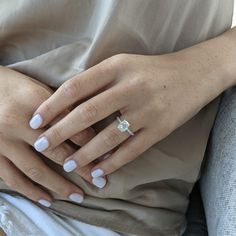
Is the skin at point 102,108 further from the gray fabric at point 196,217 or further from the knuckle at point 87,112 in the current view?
the gray fabric at point 196,217

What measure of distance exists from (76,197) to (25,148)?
0.10 metres

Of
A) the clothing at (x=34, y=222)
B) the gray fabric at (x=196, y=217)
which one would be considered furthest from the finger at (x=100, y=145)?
the gray fabric at (x=196, y=217)

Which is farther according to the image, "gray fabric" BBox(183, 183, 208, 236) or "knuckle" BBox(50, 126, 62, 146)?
"gray fabric" BBox(183, 183, 208, 236)

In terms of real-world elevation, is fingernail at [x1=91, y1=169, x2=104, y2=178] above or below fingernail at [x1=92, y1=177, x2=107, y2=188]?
above

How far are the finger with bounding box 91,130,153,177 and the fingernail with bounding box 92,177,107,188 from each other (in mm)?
11

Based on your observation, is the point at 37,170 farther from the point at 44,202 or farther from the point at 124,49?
the point at 124,49

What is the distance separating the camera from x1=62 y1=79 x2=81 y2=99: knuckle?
27.3 inches

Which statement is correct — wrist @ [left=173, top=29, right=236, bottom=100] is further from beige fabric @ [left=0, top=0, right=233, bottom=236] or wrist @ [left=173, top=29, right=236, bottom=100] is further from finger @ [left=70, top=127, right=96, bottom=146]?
finger @ [left=70, top=127, right=96, bottom=146]

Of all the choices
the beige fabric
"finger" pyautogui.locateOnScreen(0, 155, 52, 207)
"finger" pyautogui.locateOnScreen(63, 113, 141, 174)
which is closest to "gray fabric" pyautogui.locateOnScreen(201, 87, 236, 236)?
the beige fabric

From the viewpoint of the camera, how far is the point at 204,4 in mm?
753

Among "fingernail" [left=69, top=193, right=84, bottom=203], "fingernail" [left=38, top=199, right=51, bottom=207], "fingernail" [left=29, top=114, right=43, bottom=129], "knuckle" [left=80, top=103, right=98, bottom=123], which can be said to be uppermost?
"knuckle" [left=80, top=103, right=98, bottom=123]

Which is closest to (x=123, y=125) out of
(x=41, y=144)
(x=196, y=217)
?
(x=41, y=144)

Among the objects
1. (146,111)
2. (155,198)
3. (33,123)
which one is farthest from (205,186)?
(33,123)

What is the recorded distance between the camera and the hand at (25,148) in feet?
2.32
